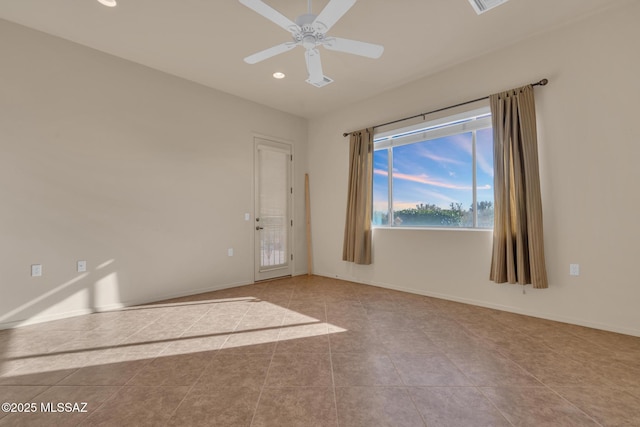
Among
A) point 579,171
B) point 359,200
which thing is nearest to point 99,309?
point 359,200

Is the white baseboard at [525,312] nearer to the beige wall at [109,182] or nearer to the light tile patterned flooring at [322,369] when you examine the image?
the light tile patterned flooring at [322,369]

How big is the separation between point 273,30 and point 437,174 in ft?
9.04

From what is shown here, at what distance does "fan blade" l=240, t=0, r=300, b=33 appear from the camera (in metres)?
1.89

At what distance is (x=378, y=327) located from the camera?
288cm

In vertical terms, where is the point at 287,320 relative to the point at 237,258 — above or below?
below

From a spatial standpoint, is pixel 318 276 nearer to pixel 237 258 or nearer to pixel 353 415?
pixel 237 258

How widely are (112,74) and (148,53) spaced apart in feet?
1.72

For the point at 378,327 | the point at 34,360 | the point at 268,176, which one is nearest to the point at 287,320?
the point at 378,327

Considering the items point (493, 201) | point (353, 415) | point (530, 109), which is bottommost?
point (353, 415)

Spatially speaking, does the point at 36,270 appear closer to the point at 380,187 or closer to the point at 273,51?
A: the point at 273,51

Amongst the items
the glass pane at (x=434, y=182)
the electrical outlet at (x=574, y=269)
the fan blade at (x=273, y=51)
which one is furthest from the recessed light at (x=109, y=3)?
the electrical outlet at (x=574, y=269)

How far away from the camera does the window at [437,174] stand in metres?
3.60

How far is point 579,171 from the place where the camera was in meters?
2.88

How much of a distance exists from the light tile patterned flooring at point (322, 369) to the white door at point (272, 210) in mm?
1775
